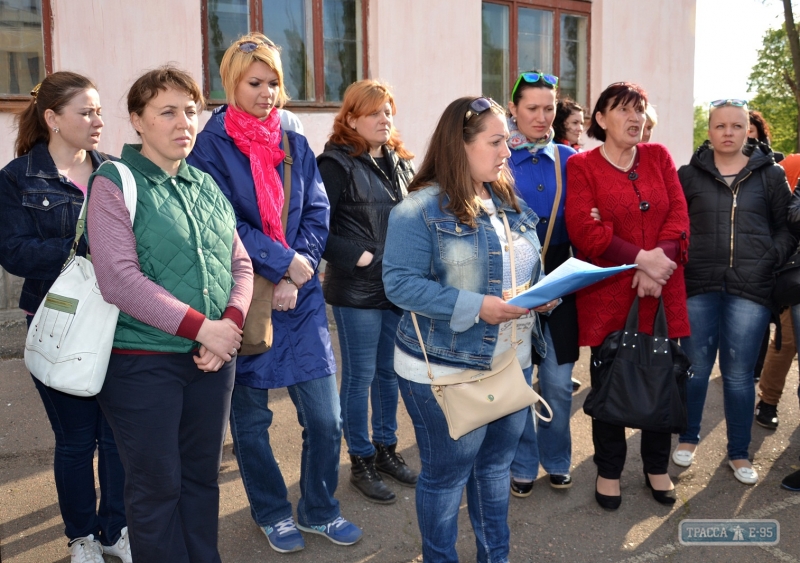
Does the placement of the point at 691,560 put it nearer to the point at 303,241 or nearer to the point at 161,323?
the point at 303,241

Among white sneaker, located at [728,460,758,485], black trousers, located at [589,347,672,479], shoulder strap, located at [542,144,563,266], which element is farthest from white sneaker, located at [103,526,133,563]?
white sneaker, located at [728,460,758,485]

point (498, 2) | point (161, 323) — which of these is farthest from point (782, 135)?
point (161, 323)

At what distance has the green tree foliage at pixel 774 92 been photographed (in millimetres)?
33969

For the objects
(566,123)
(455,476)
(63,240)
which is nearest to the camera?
(455,476)

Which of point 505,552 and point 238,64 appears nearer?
point 505,552

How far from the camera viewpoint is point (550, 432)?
4242 mm

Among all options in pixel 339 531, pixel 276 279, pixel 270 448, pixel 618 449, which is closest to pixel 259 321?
pixel 276 279

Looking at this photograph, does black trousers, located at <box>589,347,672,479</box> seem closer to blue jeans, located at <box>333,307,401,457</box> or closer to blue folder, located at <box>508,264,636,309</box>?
blue jeans, located at <box>333,307,401,457</box>

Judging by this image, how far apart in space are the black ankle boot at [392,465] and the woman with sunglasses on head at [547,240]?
1.93 ft

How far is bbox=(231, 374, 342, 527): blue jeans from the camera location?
3498 mm

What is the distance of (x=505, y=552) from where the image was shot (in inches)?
125

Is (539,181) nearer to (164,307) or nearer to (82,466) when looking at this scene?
(164,307)

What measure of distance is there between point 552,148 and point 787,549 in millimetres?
2277

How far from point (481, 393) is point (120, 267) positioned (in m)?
1.36
